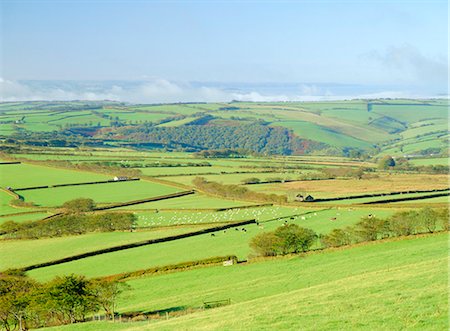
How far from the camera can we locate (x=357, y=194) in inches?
3221

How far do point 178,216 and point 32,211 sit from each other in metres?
19.7

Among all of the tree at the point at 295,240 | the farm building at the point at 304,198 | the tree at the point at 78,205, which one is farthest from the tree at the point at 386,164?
the tree at the point at 295,240

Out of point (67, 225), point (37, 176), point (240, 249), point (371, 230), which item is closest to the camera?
point (371, 230)

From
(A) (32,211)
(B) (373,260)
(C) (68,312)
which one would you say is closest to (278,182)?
(A) (32,211)

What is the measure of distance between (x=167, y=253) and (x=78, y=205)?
2671 centimetres

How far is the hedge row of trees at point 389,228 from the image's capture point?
50719 mm

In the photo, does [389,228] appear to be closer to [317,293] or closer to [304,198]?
[317,293]

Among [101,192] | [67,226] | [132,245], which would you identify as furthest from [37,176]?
[132,245]

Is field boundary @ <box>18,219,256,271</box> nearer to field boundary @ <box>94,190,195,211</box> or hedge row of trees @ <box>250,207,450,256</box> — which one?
hedge row of trees @ <box>250,207,450,256</box>

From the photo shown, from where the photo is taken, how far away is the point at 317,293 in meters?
27.6

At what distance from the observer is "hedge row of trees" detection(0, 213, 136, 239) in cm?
6222

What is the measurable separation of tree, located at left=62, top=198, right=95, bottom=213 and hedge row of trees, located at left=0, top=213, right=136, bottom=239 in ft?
20.8

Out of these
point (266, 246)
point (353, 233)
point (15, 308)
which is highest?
point (353, 233)

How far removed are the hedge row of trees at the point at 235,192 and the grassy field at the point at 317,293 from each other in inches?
1275
